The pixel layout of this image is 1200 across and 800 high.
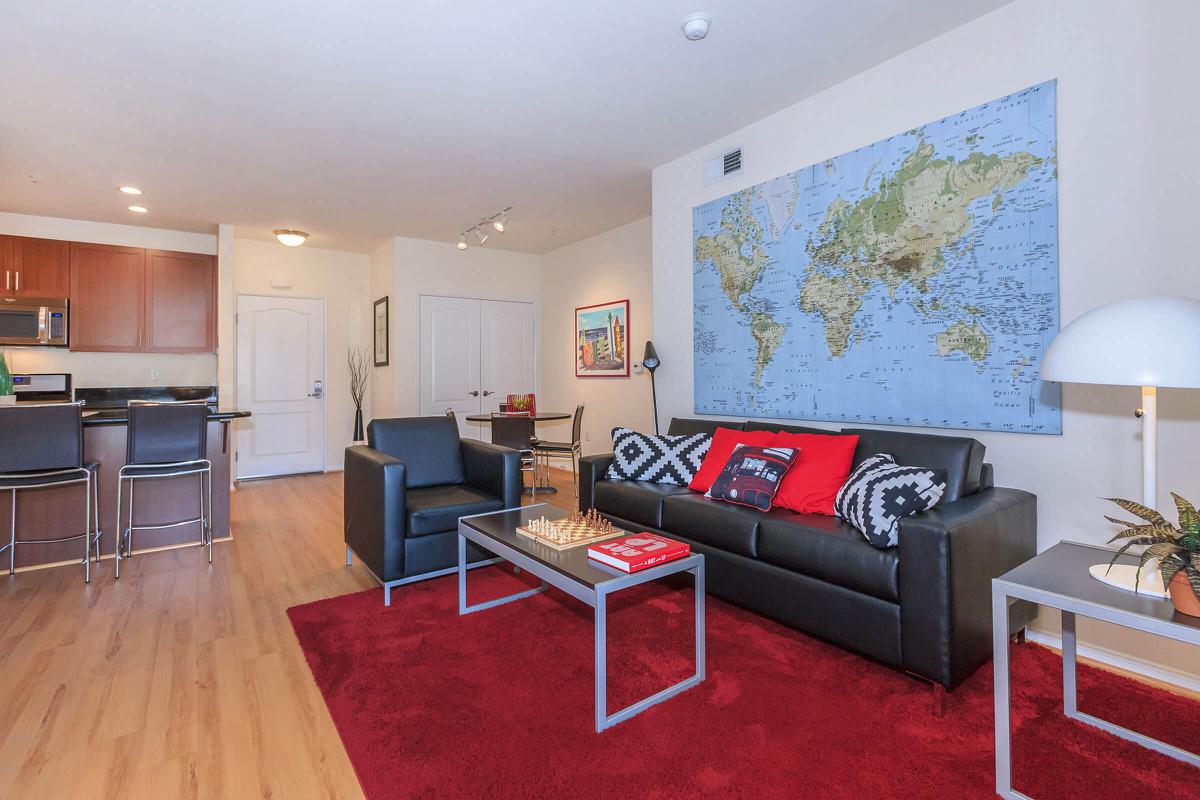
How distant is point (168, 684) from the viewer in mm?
2113

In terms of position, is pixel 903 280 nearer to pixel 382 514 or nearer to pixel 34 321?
pixel 382 514

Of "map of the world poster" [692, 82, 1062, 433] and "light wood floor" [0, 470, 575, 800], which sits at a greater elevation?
"map of the world poster" [692, 82, 1062, 433]

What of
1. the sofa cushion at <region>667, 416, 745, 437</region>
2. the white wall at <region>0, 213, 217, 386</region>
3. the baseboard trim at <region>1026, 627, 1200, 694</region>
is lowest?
the baseboard trim at <region>1026, 627, 1200, 694</region>

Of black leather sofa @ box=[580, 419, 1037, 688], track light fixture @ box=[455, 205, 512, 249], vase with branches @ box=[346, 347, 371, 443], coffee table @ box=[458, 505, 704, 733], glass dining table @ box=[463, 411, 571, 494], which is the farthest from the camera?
vase with branches @ box=[346, 347, 371, 443]

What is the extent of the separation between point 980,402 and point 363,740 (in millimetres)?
2734

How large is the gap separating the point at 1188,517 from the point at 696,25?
239 cm

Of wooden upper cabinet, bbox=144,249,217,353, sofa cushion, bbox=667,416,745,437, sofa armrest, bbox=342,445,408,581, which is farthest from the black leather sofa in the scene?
wooden upper cabinet, bbox=144,249,217,353

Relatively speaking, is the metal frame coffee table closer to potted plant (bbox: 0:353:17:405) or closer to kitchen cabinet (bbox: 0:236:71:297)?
potted plant (bbox: 0:353:17:405)

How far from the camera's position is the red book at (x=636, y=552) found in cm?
196

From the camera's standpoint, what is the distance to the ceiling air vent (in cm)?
362

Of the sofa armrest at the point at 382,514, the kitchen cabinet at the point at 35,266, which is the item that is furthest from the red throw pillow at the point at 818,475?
the kitchen cabinet at the point at 35,266

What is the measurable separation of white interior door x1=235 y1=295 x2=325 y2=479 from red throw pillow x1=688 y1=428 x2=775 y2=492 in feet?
17.1

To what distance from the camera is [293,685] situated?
2107 millimetres

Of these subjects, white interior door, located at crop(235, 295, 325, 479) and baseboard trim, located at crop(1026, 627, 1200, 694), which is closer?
baseboard trim, located at crop(1026, 627, 1200, 694)
